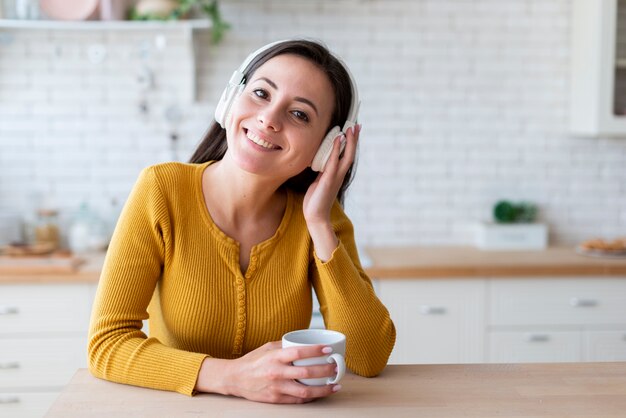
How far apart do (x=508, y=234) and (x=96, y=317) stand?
2523mm

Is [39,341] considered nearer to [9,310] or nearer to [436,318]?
[9,310]

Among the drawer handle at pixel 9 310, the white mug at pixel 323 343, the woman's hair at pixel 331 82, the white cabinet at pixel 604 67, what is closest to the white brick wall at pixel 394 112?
the white cabinet at pixel 604 67

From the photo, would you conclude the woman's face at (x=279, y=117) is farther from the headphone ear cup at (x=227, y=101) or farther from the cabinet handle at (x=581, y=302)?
the cabinet handle at (x=581, y=302)

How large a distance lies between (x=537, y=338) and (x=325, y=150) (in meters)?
1.90

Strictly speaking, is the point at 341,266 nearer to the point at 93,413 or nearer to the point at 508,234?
the point at 93,413

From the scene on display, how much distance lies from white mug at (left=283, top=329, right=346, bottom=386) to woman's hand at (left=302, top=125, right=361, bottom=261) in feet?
1.05

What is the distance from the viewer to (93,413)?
142 cm

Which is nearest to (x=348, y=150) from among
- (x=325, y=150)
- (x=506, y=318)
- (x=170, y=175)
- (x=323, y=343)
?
(x=325, y=150)

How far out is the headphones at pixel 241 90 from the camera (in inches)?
72.5

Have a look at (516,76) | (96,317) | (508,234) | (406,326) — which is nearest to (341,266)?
(96,317)

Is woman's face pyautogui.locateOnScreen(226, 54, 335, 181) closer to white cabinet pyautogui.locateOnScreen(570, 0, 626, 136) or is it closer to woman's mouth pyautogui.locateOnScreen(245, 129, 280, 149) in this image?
woman's mouth pyautogui.locateOnScreen(245, 129, 280, 149)

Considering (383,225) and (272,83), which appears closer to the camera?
(272,83)

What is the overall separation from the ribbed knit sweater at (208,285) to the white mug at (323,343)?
0.19m

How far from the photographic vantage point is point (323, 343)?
1.52m
